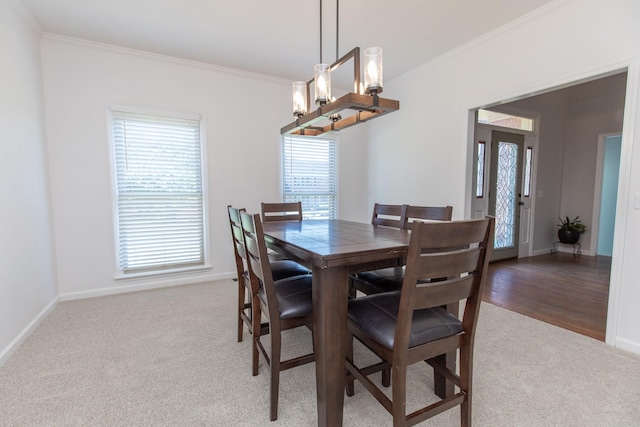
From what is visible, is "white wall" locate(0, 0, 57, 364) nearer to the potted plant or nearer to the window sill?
the window sill

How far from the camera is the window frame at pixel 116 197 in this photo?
3.09 metres

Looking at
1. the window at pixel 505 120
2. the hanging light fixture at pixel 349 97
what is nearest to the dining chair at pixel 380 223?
the hanging light fixture at pixel 349 97

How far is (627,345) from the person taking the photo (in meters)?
2.05

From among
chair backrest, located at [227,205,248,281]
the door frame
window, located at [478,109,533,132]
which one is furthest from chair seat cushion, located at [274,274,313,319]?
window, located at [478,109,533,132]

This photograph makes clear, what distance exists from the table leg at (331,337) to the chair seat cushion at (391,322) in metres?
0.10

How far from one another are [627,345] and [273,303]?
8.16ft

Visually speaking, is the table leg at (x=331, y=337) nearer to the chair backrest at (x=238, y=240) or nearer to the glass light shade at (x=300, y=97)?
the chair backrest at (x=238, y=240)

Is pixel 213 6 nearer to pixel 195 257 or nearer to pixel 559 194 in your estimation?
pixel 195 257

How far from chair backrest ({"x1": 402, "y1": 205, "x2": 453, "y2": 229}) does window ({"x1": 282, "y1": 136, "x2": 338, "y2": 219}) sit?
6.65 feet

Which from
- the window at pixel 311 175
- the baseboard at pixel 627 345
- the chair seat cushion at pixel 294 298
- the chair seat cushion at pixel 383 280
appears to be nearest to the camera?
the chair seat cushion at pixel 294 298

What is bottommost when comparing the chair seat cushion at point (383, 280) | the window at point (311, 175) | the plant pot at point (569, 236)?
the plant pot at point (569, 236)

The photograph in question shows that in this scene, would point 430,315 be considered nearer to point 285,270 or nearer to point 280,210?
point 285,270

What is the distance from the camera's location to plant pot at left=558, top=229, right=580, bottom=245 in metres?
4.91

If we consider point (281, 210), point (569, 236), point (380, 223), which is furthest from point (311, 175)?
point (569, 236)
